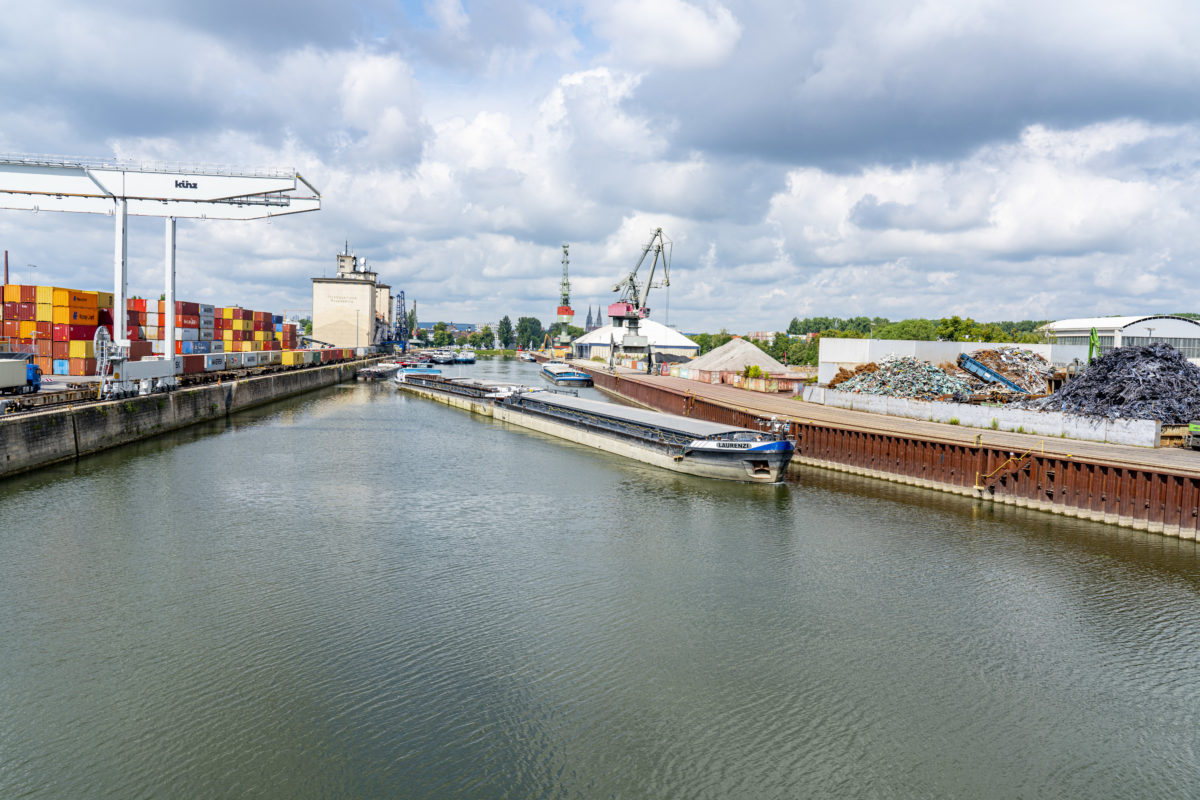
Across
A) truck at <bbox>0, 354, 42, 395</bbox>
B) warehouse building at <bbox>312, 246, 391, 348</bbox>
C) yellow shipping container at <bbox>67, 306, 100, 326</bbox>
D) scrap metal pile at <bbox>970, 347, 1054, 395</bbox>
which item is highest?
warehouse building at <bbox>312, 246, 391, 348</bbox>

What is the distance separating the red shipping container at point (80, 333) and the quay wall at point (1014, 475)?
160 ft

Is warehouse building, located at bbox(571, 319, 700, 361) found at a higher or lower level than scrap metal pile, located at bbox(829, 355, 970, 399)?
higher

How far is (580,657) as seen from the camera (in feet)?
49.3

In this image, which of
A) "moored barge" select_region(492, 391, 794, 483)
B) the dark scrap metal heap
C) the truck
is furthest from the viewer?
the truck

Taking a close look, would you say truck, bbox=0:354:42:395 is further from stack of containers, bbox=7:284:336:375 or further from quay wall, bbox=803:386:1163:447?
quay wall, bbox=803:386:1163:447

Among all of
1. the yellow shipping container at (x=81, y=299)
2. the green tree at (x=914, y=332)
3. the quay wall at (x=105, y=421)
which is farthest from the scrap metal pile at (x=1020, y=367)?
the yellow shipping container at (x=81, y=299)

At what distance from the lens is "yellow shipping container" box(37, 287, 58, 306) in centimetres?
5025

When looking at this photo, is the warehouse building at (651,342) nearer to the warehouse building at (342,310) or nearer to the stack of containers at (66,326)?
the warehouse building at (342,310)

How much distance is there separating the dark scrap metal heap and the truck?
53901 millimetres

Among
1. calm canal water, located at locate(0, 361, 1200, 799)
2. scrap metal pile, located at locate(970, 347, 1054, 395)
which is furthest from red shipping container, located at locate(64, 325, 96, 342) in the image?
scrap metal pile, located at locate(970, 347, 1054, 395)

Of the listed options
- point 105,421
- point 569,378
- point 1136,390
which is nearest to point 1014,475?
point 1136,390

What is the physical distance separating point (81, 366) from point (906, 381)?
59.4 m

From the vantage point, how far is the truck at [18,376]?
1444 inches

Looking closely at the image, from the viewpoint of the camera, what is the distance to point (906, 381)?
4688 cm
